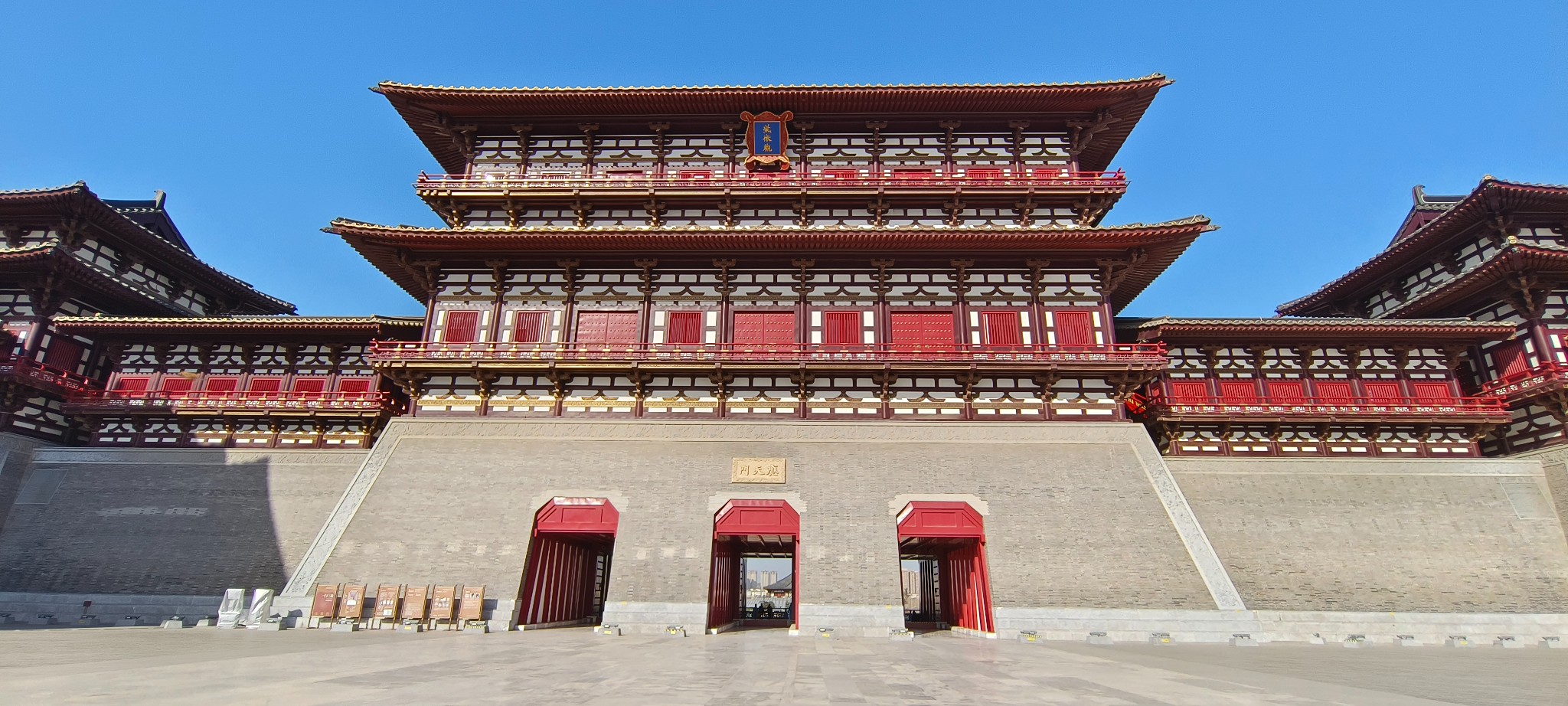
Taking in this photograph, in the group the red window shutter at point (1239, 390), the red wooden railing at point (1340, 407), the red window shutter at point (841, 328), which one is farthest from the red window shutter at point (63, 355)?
the red window shutter at point (1239, 390)

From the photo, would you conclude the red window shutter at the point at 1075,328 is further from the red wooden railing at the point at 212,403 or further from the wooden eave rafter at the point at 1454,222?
the red wooden railing at the point at 212,403

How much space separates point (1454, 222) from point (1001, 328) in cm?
1873

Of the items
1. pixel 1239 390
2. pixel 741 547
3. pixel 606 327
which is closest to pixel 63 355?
pixel 606 327

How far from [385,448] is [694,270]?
11.7 m

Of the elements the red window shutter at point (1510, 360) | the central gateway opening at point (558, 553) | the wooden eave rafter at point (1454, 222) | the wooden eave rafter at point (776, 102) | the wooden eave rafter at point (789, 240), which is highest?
the wooden eave rafter at point (776, 102)

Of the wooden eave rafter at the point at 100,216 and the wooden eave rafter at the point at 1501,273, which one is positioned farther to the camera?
the wooden eave rafter at the point at 100,216

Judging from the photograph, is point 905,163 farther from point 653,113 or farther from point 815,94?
A: point 653,113

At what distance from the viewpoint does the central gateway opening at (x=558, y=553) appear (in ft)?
69.4

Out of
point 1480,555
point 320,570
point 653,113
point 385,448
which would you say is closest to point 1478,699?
point 1480,555

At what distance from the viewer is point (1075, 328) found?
25.3 meters

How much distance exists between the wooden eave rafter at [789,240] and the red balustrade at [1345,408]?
16.6ft

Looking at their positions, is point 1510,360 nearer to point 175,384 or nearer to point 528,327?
point 528,327

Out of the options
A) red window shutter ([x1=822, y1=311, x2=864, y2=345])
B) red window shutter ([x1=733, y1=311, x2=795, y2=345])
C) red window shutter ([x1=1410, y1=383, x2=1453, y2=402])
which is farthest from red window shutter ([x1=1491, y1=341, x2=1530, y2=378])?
red window shutter ([x1=733, y1=311, x2=795, y2=345])

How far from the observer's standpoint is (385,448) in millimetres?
23750
